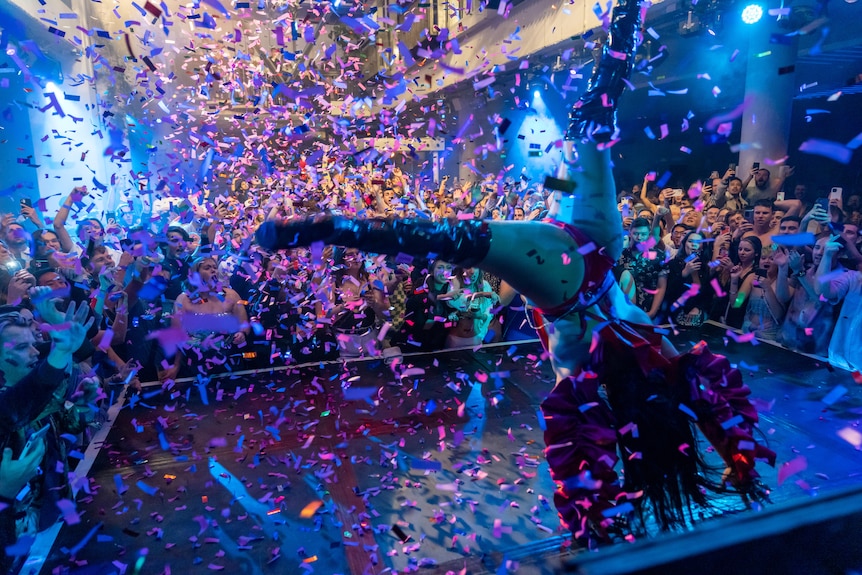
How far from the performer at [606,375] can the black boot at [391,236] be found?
0.12 metres

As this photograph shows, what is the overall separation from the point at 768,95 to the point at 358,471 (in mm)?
6858

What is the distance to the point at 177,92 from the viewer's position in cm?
1178

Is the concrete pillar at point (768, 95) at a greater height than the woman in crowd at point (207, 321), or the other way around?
the concrete pillar at point (768, 95)

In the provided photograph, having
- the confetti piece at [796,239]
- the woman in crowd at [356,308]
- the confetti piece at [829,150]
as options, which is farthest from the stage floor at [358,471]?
Result: the confetti piece at [829,150]

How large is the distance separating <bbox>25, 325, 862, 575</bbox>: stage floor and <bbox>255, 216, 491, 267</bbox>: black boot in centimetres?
80

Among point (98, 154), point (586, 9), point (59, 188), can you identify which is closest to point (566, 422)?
point (586, 9)

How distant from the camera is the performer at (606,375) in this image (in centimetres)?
144

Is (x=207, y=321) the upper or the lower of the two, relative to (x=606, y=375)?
lower

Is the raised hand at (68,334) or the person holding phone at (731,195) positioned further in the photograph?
the person holding phone at (731,195)

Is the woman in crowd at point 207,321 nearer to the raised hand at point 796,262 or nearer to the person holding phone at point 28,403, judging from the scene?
the person holding phone at point 28,403

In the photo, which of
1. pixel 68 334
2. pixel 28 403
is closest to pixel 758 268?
pixel 68 334

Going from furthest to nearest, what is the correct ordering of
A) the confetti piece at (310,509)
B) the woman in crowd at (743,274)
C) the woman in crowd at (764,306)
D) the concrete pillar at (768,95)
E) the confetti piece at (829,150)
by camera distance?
the confetti piece at (829,150) → the concrete pillar at (768,95) → the woman in crowd at (743,274) → the woman in crowd at (764,306) → the confetti piece at (310,509)

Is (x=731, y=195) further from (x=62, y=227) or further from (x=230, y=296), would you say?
(x=62, y=227)

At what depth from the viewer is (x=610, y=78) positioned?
1482 millimetres
